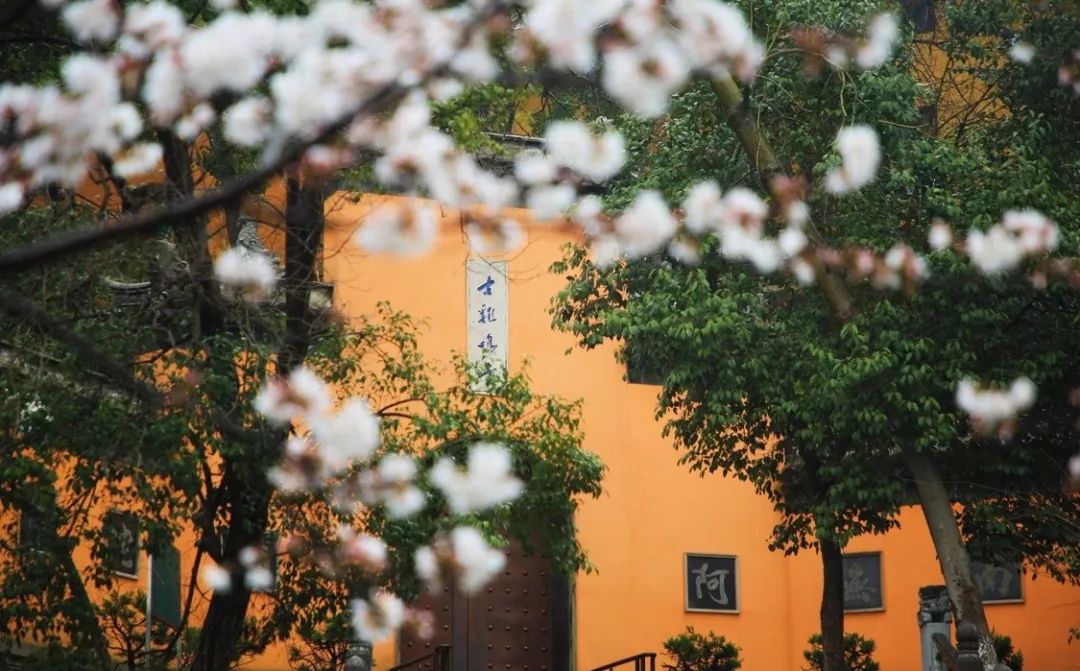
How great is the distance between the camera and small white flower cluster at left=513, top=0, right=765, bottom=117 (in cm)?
436

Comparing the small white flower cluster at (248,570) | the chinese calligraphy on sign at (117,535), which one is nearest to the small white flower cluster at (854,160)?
the small white flower cluster at (248,570)

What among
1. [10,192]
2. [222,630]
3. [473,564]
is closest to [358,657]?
[222,630]

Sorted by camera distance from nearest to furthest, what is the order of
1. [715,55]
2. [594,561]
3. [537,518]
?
[715,55] → [537,518] → [594,561]

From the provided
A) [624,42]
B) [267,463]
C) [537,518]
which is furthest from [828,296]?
[624,42]

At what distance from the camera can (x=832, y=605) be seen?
40.9 ft

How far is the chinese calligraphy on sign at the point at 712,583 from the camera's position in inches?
602

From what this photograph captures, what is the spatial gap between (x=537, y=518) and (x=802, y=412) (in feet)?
6.91

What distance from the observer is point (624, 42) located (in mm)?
4750

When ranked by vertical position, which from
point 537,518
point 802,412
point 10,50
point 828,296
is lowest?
point 537,518

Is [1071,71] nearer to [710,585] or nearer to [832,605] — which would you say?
[832,605]

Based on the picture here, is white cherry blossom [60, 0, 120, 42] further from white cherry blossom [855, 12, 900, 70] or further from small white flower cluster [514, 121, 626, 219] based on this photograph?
white cherry blossom [855, 12, 900, 70]

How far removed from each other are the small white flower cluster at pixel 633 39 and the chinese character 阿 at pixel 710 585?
32.2ft

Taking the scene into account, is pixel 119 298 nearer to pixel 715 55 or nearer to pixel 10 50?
pixel 10 50

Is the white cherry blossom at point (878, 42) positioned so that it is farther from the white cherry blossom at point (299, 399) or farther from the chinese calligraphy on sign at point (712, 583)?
the white cherry blossom at point (299, 399)
